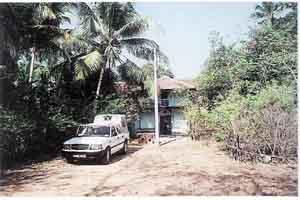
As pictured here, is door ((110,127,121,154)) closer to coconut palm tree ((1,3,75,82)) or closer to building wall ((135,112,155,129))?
building wall ((135,112,155,129))

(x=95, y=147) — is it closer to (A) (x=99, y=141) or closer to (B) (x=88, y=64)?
(A) (x=99, y=141)

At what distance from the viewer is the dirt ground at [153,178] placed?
3.96 metres

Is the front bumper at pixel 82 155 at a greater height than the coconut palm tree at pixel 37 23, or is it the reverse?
the coconut palm tree at pixel 37 23

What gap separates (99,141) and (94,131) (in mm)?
447

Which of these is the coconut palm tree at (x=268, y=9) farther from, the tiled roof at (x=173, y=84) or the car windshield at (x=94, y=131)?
the car windshield at (x=94, y=131)

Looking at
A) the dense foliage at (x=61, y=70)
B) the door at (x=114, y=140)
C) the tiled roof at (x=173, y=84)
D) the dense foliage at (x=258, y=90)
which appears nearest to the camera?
the dense foliage at (x=258, y=90)

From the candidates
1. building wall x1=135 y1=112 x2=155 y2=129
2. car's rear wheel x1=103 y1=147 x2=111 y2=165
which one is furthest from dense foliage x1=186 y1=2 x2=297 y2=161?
car's rear wheel x1=103 y1=147 x2=111 y2=165

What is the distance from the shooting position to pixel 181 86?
9523 mm

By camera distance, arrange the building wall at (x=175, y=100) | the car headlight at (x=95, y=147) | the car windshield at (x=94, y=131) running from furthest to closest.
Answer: the building wall at (x=175, y=100) < the car windshield at (x=94, y=131) < the car headlight at (x=95, y=147)

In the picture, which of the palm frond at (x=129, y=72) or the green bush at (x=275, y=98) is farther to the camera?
the palm frond at (x=129, y=72)

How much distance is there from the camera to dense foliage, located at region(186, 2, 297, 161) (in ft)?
16.0

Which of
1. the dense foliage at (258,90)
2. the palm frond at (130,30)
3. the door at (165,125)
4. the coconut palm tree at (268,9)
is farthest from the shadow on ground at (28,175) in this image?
the coconut palm tree at (268,9)

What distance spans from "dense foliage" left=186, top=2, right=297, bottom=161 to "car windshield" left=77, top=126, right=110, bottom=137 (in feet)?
9.03

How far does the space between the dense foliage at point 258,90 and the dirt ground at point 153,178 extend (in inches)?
24.2
